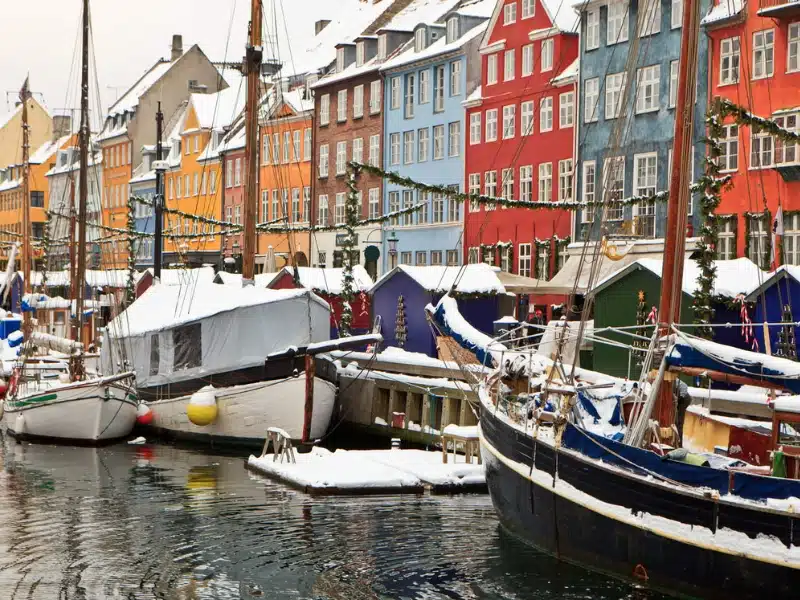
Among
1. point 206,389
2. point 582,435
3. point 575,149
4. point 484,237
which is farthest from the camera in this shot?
point 484,237

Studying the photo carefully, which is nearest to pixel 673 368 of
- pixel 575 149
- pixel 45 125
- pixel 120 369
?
pixel 120 369

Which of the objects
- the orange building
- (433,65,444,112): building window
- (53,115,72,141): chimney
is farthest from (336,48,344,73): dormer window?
(53,115,72,141): chimney

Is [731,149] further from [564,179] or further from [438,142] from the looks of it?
[438,142]

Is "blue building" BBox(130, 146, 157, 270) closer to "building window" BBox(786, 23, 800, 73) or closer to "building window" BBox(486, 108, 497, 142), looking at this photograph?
"building window" BBox(486, 108, 497, 142)

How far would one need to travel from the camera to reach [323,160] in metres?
72.1

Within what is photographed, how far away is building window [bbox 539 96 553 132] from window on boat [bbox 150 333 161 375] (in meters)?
22.7

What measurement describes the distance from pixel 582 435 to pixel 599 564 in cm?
155

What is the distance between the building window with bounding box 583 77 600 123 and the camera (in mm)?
51031

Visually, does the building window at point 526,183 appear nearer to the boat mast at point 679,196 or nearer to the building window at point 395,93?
the building window at point 395,93

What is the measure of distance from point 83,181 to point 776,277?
19015 millimetres

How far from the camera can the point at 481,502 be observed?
2286 cm

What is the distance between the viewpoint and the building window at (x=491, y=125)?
57.8m

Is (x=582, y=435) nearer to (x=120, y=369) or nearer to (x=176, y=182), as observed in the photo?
(x=120, y=369)

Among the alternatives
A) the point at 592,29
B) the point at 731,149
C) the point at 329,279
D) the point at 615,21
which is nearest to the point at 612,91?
the point at 615,21
